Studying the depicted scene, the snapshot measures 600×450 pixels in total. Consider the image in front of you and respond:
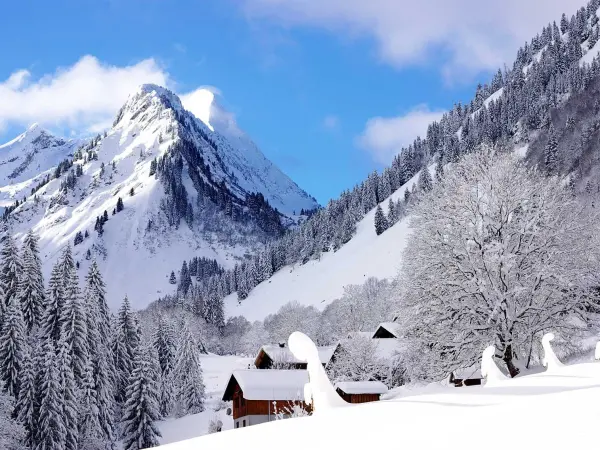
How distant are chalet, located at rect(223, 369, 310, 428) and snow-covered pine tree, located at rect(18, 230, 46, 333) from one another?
17.2m

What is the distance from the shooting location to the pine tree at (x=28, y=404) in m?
41.6

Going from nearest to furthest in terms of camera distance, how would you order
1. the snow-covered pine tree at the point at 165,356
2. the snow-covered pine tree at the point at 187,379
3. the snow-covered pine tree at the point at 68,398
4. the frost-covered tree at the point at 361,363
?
the snow-covered pine tree at the point at 68,398, the frost-covered tree at the point at 361,363, the snow-covered pine tree at the point at 165,356, the snow-covered pine tree at the point at 187,379

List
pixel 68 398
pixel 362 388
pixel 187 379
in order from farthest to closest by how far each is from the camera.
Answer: pixel 187 379 → pixel 362 388 → pixel 68 398

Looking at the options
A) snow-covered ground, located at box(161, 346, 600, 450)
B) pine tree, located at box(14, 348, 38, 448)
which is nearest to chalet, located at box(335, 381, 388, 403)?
pine tree, located at box(14, 348, 38, 448)

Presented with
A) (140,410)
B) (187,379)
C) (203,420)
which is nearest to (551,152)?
(187,379)

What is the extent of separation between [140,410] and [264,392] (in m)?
13.9

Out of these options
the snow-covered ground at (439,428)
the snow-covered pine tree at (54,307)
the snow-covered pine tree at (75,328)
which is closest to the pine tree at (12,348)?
the snow-covered pine tree at (75,328)

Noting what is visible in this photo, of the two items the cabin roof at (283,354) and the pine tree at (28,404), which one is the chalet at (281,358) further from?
the pine tree at (28,404)

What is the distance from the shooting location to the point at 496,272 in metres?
24.2

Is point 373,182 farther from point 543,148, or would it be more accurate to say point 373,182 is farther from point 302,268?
point 543,148

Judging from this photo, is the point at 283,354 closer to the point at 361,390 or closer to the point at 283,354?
the point at 283,354

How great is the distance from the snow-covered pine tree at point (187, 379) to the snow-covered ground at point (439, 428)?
7883 centimetres

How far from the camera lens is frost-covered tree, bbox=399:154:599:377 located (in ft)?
79.2

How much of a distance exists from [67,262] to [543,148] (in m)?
133
